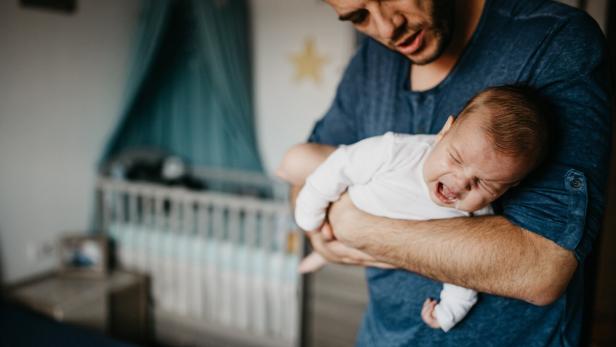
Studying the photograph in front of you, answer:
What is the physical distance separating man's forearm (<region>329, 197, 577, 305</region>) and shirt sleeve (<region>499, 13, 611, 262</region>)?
26mm

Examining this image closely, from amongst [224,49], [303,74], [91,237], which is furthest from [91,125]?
[303,74]

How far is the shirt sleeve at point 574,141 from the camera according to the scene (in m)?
0.63

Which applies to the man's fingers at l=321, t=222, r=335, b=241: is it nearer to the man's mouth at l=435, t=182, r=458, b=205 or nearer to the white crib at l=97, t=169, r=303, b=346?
the man's mouth at l=435, t=182, r=458, b=205

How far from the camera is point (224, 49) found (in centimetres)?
329

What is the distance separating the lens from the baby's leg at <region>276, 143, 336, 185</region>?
0.99 meters

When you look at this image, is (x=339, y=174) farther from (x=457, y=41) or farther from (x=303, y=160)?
(x=457, y=41)

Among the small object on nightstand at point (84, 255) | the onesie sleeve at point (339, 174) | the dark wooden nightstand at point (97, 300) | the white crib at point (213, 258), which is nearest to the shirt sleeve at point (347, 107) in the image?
the onesie sleeve at point (339, 174)

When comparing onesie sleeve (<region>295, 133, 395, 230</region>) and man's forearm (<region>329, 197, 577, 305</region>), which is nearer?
man's forearm (<region>329, 197, 577, 305</region>)

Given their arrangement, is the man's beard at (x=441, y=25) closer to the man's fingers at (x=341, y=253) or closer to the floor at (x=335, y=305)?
the man's fingers at (x=341, y=253)

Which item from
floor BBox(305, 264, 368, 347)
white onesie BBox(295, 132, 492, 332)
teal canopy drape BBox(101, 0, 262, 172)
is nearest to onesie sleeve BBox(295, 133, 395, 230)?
white onesie BBox(295, 132, 492, 332)

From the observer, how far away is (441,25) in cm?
79

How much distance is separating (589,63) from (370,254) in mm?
463

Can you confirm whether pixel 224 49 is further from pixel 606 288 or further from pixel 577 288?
pixel 606 288

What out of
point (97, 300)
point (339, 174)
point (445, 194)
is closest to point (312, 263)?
point (339, 174)
